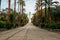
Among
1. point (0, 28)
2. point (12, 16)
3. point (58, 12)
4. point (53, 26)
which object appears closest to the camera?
point (0, 28)

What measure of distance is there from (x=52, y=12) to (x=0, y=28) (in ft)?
83.5

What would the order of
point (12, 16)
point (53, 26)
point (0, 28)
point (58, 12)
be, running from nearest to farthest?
point (0, 28) → point (53, 26) → point (58, 12) → point (12, 16)

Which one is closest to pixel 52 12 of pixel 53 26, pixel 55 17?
pixel 55 17

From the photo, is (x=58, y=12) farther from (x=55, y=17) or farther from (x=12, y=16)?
(x=12, y=16)

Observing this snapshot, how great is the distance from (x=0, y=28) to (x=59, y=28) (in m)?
13.5

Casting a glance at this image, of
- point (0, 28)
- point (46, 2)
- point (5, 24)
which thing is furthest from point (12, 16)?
point (0, 28)

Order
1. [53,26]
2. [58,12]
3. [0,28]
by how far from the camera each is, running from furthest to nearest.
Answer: [58,12] → [53,26] → [0,28]

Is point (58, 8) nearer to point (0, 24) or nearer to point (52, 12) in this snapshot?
point (52, 12)

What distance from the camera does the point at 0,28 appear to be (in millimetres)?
48062

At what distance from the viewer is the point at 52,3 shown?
219ft

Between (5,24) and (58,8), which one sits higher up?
(58,8)

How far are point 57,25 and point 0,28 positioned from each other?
43.5 feet

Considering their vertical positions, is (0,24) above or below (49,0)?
below

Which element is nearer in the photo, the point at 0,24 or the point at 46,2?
the point at 0,24
